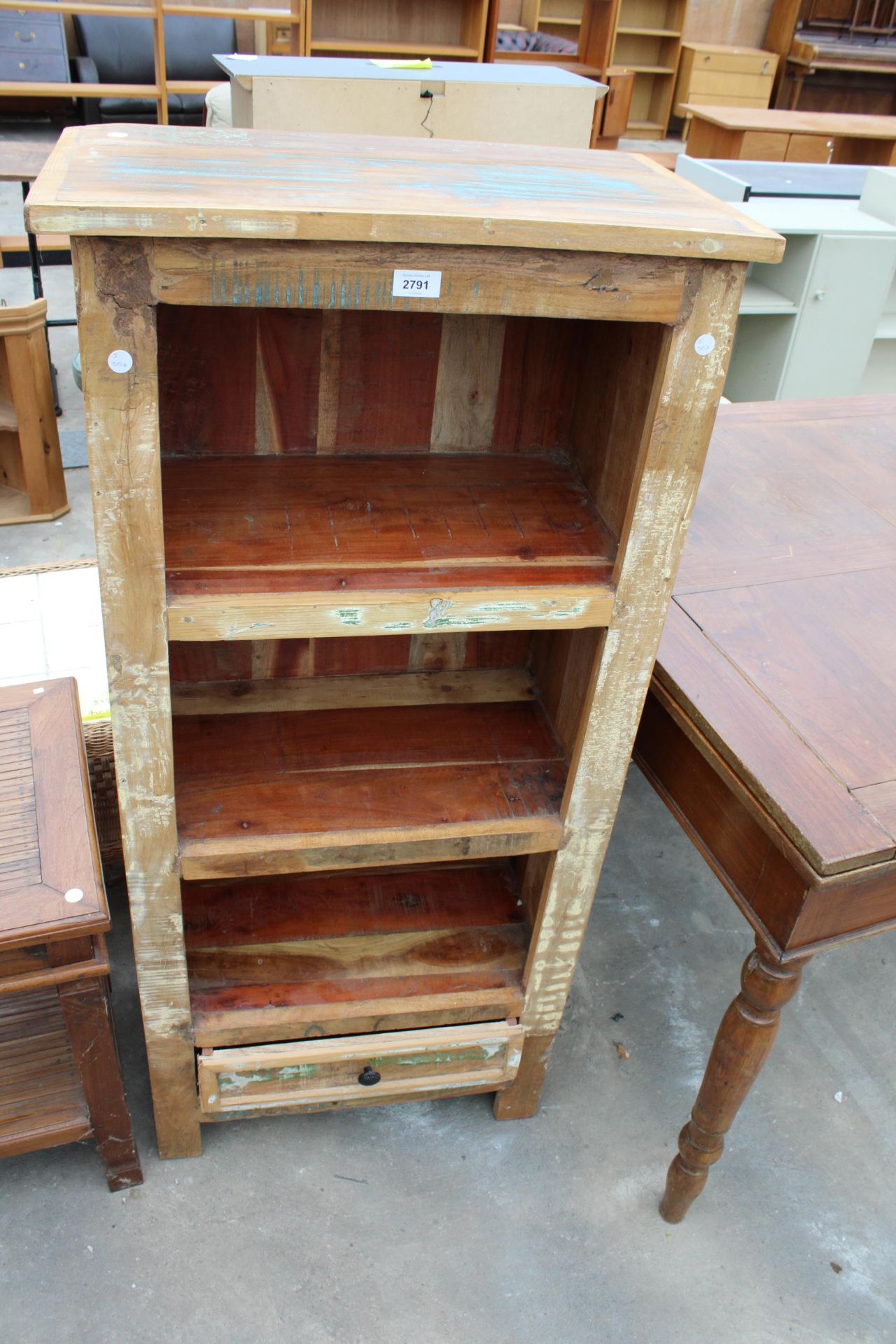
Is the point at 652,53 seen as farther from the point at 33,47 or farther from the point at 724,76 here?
the point at 33,47

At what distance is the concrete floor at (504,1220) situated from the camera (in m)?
1.70

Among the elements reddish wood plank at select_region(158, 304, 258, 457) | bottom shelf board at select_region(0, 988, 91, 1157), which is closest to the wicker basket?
bottom shelf board at select_region(0, 988, 91, 1157)

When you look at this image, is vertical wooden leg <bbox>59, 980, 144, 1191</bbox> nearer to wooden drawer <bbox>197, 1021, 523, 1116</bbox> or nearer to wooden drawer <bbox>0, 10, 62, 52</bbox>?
wooden drawer <bbox>197, 1021, 523, 1116</bbox>

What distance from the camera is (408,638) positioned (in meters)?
1.79

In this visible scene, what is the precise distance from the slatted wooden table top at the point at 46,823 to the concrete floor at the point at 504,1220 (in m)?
0.67

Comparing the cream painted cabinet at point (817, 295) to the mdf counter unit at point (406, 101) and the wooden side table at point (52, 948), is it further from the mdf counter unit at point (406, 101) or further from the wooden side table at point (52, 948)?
the wooden side table at point (52, 948)

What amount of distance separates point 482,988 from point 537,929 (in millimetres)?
158

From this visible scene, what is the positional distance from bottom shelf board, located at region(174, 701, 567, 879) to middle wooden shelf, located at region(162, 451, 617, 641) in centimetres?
36

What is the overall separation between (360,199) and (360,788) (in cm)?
84

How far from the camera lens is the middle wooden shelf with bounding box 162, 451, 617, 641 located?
4.06ft

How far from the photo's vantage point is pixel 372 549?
4.34 feet

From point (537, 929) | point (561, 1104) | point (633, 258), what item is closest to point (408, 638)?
point (537, 929)

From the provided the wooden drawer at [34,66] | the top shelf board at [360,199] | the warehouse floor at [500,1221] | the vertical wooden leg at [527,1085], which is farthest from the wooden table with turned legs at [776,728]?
the wooden drawer at [34,66]

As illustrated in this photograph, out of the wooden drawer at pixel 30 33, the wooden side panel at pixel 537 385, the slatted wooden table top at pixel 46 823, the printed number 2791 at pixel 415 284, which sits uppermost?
the printed number 2791 at pixel 415 284
